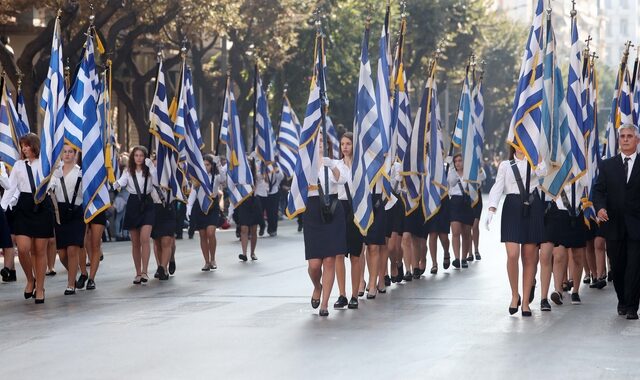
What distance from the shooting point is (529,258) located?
537 inches

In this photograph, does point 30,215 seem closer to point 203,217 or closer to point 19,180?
point 19,180

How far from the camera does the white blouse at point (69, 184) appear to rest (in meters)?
16.5

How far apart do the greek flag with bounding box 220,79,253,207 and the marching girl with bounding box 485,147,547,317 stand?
32.5 feet

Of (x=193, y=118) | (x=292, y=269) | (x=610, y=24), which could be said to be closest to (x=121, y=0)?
(x=193, y=118)

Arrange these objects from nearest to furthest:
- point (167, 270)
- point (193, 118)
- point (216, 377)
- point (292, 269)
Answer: point (216, 377) → point (167, 270) → point (292, 269) → point (193, 118)

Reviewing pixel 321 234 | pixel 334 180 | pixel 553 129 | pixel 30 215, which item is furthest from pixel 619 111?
pixel 30 215

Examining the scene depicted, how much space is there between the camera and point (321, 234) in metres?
13.8

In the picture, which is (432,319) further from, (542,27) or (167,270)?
(167,270)

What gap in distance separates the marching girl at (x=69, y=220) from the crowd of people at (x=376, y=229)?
0.04 feet

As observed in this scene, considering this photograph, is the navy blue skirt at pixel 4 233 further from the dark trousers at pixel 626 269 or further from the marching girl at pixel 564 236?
the dark trousers at pixel 626 269

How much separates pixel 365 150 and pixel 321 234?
5.92ft

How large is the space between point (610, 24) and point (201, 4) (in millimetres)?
160542

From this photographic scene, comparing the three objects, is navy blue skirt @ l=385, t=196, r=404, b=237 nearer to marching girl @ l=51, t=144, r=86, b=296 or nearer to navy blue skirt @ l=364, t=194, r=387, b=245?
navy blue skirt @ l=364, t=194, r=387, b=245

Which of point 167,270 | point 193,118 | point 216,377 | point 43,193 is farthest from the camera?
point 193,118
